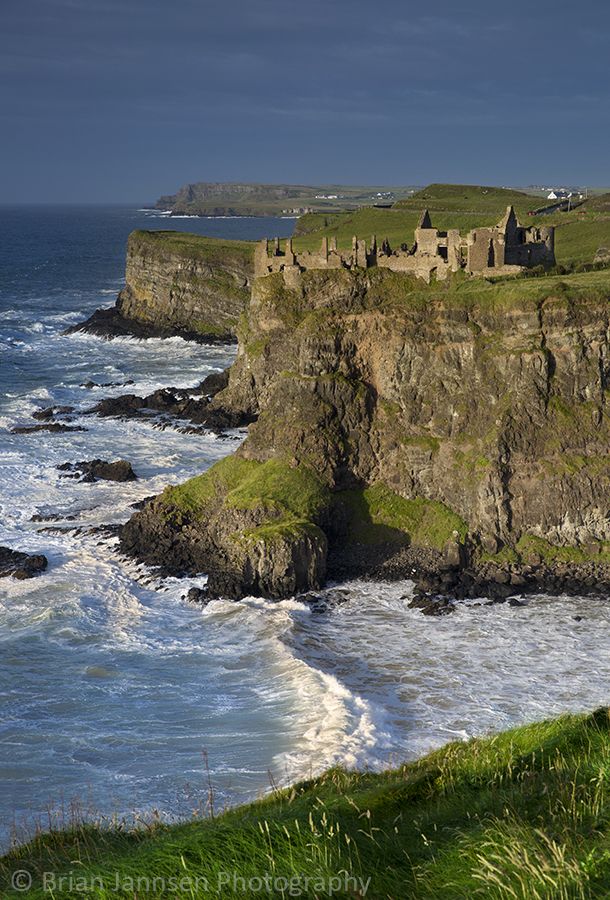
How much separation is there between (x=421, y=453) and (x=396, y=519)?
331 cm

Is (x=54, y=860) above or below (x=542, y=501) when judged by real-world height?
above

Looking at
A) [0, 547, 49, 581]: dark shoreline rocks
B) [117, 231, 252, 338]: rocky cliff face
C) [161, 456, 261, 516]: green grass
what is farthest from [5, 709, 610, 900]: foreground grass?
[117, 231, 252, 338]: rocky cliff face

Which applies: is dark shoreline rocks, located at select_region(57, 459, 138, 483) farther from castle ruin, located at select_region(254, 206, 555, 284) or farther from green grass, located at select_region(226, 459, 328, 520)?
castle ruin, located at select_region(254, 206, 555, 284)

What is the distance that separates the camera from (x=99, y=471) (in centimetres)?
5500

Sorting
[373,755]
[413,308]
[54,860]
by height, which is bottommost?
[373,755]

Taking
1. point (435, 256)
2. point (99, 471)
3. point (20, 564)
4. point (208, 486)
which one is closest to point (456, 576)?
point (208, 486)

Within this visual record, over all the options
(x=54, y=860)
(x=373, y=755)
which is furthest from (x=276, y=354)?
(x=54, y=860)

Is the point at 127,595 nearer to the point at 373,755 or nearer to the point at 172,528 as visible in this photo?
the point at 172,528

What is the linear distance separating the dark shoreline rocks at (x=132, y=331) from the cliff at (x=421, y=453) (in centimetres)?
5519

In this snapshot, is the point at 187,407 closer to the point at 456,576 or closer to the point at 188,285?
the point at 456,576

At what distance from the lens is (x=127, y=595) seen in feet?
129

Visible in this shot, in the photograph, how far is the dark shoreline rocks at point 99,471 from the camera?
5416 cm

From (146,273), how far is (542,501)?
79861 mm

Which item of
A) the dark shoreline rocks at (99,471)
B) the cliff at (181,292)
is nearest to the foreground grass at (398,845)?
the dark shoreline rocks at (99,471)
